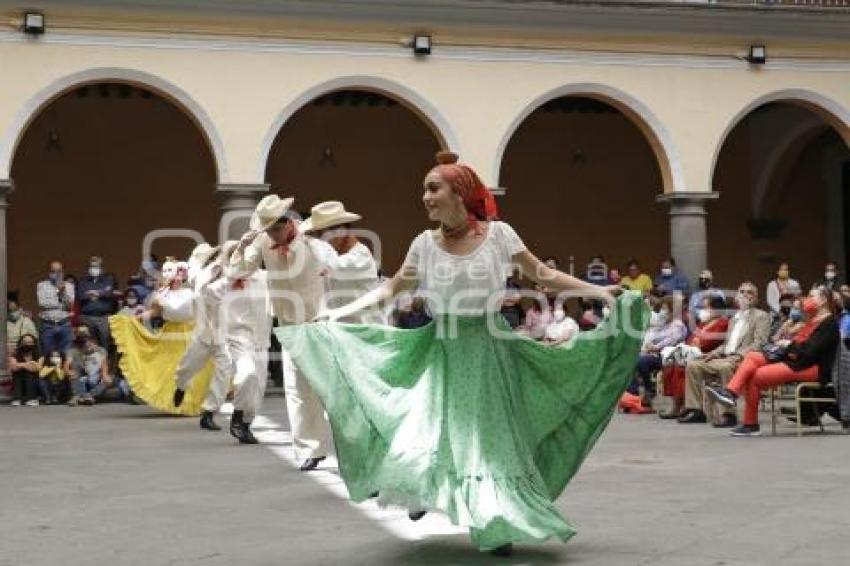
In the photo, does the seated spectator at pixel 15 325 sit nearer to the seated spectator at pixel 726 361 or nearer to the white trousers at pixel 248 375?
the white trousers at pixel 248 375

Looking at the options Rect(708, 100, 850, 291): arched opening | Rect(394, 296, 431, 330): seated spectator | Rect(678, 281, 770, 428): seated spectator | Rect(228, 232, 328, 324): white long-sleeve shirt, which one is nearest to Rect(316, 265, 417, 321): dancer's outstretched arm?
Rect(228, 232, 328, 324): white long-sleeve shirt

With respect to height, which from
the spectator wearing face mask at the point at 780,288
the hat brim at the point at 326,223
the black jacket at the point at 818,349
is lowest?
the black jacket at the point at 818,349

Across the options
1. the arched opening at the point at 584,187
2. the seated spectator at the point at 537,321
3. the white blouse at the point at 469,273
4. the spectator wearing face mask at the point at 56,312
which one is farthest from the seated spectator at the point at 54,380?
the white blouse at the point at 469,273

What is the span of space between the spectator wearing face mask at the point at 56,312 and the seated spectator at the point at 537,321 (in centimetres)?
549

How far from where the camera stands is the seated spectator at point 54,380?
17438mm

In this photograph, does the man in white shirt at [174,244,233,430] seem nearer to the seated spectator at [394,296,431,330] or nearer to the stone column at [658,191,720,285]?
the seated spectator at [394,296,431,330]

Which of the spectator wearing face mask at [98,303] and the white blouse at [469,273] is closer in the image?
the white blouse at [469,273]

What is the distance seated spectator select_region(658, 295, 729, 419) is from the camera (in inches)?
563

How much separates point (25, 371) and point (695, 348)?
7.84 meters

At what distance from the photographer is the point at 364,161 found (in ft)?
77.3

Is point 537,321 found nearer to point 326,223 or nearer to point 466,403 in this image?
point 326,223

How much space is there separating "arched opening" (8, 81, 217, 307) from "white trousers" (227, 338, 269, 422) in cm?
975

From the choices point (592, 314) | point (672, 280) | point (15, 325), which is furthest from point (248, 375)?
point (672, 280)

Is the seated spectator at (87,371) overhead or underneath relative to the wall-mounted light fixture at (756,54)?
underneath
